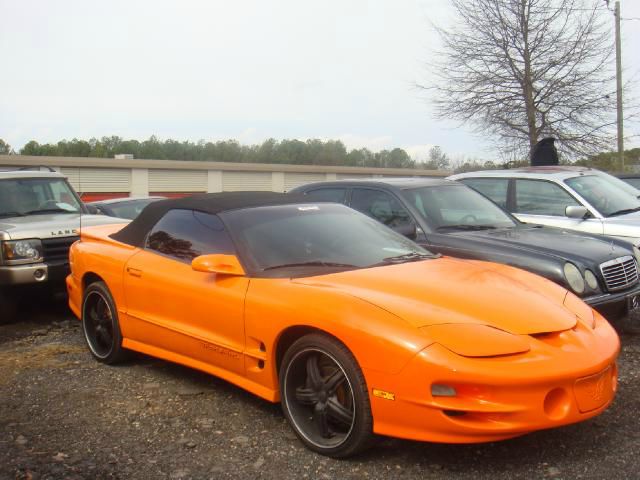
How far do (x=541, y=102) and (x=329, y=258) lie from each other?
1732 centimetres

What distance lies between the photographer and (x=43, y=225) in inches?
288

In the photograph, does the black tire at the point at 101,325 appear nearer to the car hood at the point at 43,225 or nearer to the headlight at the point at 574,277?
the car hood at the point at 43,225

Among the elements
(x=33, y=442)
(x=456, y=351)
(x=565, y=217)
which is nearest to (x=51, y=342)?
(x=33, y=442)

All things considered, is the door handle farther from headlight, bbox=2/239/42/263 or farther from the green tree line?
the green tree line

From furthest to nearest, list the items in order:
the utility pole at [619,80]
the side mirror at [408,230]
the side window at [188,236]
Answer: the utility pole at [619,80]
the side mirror at [408,230]
the side window at [188,236]

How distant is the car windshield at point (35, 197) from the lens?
8125mm

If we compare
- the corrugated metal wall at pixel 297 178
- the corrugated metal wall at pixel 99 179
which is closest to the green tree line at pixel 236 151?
the corrugated metal wall at pixel 297 178

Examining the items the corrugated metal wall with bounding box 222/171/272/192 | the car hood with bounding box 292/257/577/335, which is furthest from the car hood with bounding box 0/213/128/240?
the corrugated metal wall with bounding box 222/171/272/192

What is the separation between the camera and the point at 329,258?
14.1ft

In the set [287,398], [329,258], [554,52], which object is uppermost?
[554,52]

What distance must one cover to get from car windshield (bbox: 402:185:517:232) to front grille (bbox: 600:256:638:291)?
125 centimetres

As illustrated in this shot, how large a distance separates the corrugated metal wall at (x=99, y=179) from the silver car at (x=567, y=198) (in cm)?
2507

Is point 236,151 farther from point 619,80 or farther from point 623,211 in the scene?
point 623,211

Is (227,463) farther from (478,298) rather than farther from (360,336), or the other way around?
(478,298)
